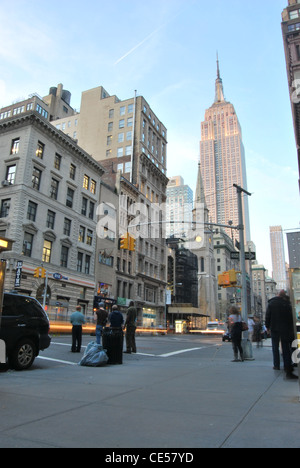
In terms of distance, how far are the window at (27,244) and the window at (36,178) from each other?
5.05 meters

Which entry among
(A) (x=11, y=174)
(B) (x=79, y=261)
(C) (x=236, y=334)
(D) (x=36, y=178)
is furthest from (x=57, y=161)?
(C) (x=236, y=334)

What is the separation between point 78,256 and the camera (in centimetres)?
4103

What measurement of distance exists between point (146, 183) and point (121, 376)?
5518cm

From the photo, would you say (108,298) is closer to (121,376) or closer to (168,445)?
(121,376)

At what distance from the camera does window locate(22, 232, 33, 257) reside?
33.0 metres

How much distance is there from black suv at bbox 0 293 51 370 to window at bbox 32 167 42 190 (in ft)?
90.3

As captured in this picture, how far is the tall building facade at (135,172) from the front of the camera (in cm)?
5438

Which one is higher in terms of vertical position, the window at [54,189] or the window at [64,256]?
the window at [54,189]

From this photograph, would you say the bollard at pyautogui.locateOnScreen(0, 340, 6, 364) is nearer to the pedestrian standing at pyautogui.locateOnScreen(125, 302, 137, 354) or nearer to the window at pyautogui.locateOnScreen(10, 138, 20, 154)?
the pedestrian standing at pyautogui.locateOnScreen(125, 302, 137, 354)

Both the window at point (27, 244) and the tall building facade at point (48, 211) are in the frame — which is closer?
the tall building facade at point (48, 211)

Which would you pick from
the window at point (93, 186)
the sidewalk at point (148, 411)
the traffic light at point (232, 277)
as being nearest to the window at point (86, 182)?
the window at point (93, 186)

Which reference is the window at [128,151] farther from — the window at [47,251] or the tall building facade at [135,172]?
the window at [47,251]

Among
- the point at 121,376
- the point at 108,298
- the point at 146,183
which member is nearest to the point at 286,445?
the point at 121,376

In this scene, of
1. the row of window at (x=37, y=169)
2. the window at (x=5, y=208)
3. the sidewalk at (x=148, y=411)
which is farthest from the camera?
the row of window at (x=37, y=169)
